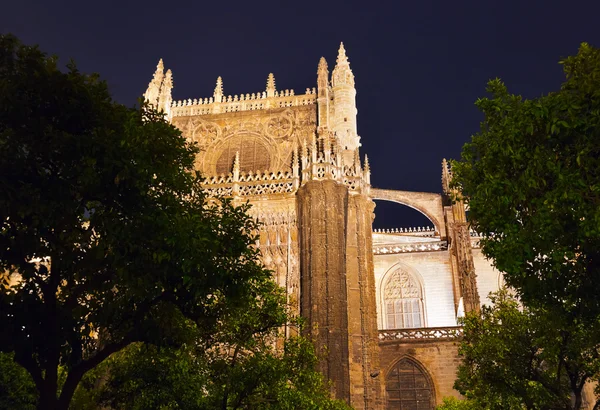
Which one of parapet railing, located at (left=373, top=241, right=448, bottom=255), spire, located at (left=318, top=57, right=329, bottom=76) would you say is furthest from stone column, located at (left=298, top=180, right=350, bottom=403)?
spire, located at (left=318, top=57, right=329, bottom=76)

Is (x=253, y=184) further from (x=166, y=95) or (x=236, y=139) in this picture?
(x=166, y=95)

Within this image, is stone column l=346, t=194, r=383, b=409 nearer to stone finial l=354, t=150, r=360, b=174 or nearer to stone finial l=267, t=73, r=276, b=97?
stone finial l=354, t=150, r=360, b=174

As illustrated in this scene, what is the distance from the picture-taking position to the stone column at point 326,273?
2462cm

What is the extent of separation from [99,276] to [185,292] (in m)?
1.56

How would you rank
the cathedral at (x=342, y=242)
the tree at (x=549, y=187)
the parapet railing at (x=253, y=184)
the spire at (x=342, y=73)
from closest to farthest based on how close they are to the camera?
the tree at (x=549, y=187) → the cathedral at (x=342, y=242) → the parapet railing at (x=253, y=184) → the spire at (x=342, y=73)

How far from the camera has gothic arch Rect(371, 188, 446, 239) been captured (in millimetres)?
35812

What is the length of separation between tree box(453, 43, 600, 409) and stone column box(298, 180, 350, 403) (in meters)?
13.5

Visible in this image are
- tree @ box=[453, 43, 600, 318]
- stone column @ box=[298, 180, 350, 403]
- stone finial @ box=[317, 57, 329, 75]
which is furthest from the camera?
stone finial @ box=[317, 57, 329, 75]

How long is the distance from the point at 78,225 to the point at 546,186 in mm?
8268

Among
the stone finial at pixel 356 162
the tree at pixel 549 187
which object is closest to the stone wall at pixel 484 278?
the stone finial at pixel 356 162

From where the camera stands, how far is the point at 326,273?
2670cm

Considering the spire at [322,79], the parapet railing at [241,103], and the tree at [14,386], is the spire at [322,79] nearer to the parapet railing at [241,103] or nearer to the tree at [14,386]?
the parapet railing at [241,103]

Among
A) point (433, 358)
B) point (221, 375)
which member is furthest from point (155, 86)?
point (221, 375)

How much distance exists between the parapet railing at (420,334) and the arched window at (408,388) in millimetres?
1110
